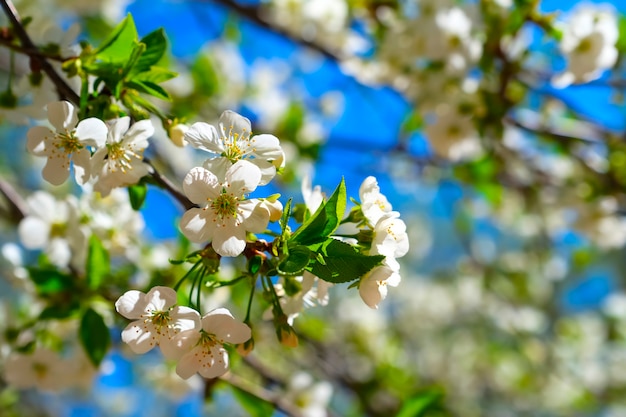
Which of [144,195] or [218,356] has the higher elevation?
[144,195]

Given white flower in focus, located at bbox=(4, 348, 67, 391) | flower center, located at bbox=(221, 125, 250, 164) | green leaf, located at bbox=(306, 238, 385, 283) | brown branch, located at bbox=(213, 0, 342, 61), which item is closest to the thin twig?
flower center, located at bbox=(221, 125, 250, 164)

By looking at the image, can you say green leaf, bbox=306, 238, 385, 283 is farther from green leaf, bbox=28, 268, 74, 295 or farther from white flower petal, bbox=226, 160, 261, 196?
green leaf, bbox=28, 268, 74, 295

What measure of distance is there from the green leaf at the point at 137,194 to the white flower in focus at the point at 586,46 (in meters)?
1.10

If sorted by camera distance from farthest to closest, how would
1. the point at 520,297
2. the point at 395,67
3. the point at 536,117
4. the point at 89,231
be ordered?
the point at 520,297
the point at 536,117
the point at 395,67
the point at 89,231

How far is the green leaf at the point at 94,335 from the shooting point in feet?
3.44

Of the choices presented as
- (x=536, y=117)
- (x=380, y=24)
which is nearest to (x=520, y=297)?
(x=536, y=117)

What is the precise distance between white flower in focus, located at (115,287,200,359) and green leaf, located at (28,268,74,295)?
0.41 metres

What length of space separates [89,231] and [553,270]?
3086 millimetres

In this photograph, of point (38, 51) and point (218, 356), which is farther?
point (38, 51)

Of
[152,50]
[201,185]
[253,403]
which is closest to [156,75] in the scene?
[152,50]

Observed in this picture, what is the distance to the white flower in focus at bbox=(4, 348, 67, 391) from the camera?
46.3 inches

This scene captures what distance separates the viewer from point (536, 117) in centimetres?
212

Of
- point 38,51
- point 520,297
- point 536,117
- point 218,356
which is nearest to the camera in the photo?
point 218,356

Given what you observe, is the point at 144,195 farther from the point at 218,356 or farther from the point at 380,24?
the point at 380,24
